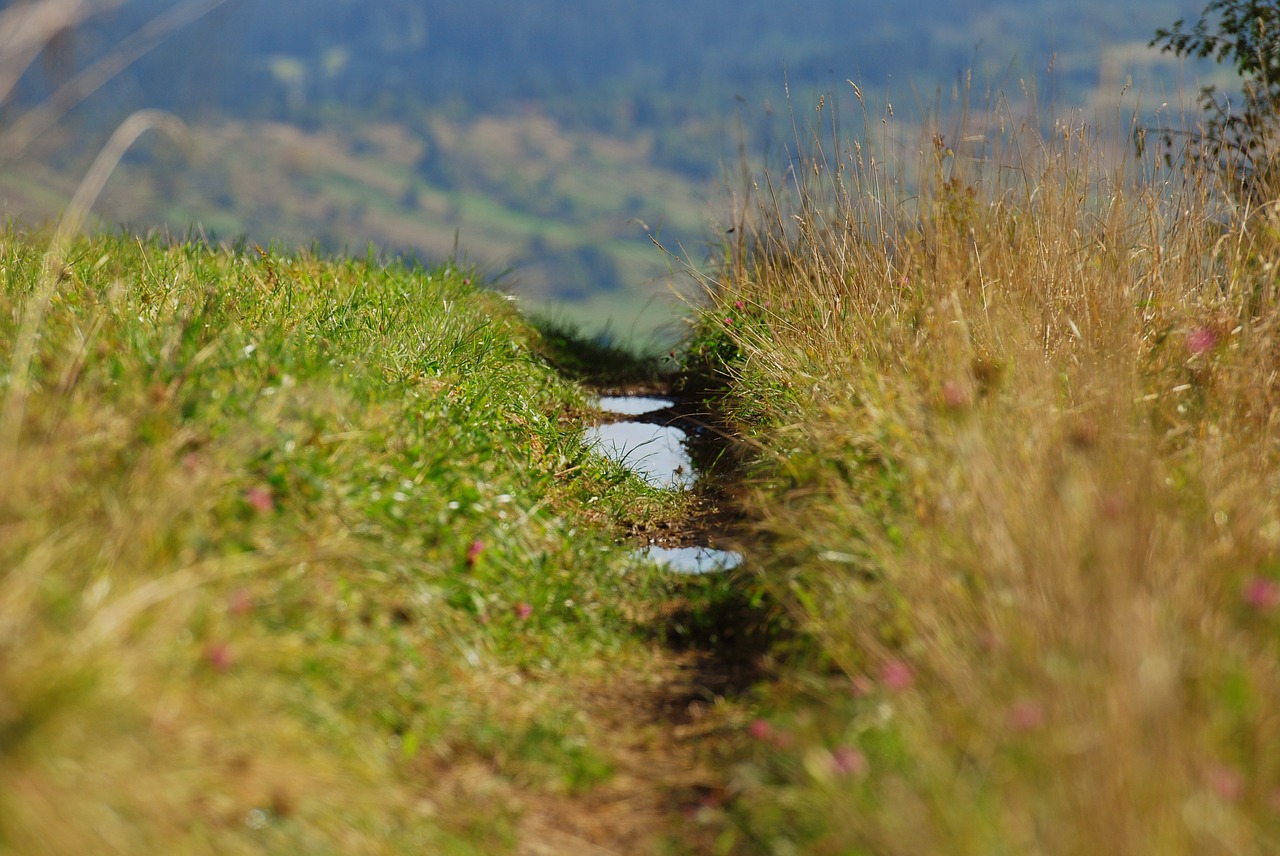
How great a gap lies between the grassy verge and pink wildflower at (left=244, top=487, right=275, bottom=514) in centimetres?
122

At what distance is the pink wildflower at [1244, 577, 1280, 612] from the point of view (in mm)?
2176

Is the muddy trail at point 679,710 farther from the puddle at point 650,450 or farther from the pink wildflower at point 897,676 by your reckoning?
the pink wildflower at point 897,676

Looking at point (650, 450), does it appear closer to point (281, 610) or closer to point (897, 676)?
point (281, 610)

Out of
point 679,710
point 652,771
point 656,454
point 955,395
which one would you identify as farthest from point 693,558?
point 656,454

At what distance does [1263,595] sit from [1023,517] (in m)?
0.50

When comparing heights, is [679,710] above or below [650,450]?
above

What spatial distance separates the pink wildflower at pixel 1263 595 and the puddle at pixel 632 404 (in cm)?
469

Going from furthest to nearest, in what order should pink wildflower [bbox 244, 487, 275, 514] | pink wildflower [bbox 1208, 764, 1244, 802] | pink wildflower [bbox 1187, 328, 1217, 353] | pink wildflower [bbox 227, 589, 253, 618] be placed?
pink wildflower [bbox 1187, 328, 1217, 353]
pink wildflower [bbox 244, 487, 275, 514]
pink wildflower [bbox 227, 589, 253, 618]
pink wildflower [bbox 1208, 764, 1244, 802]

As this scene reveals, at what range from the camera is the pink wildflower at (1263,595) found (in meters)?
Answer: 2.18

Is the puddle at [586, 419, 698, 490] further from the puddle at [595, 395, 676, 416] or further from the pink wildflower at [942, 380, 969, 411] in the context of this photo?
the pink wildflower at [942, 380, 969, 411]

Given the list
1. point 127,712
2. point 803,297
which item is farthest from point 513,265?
point 127,712

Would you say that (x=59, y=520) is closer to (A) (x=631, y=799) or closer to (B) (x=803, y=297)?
(A) (x=631, y=799)

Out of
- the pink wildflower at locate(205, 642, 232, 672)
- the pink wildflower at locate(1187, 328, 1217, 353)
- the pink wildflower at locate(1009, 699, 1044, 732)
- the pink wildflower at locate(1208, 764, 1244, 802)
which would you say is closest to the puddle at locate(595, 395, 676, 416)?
the pink wildflower at locate(1187, 328, 1217, 353)

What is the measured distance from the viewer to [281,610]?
8.11 ft
